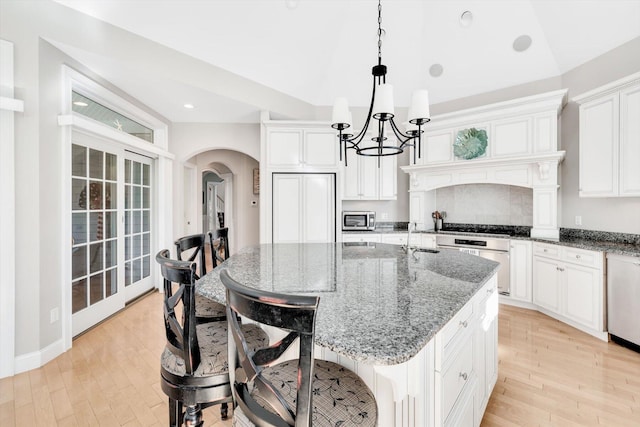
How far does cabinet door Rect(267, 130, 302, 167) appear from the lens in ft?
14.0

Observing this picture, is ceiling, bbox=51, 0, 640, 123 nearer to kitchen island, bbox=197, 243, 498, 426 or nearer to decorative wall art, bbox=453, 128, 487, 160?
decorative wall art, bbox=453, 128, 487, 160

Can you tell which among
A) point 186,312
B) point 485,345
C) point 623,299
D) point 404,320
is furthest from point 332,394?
point 623,299

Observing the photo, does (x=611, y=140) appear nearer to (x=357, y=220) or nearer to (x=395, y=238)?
(x=395, y=238)

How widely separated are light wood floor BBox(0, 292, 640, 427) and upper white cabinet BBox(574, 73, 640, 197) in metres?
1.60

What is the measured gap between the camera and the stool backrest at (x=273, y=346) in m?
0.68

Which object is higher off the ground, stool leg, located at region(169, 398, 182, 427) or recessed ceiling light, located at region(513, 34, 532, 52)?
recessed ceiling light, located at region(513, 34, 532, 52)

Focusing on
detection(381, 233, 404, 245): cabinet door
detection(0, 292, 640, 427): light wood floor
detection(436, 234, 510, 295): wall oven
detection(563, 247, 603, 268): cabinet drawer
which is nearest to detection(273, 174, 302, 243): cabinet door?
detection(381, 233, 404, 245): cabinet door

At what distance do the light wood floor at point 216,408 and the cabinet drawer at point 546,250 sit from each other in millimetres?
850

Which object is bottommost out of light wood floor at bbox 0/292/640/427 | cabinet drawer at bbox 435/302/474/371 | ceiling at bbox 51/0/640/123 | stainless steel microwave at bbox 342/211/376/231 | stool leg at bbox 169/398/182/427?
light wood floor at bbox 0/292/640/427

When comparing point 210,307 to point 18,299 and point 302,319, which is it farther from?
point 18,299

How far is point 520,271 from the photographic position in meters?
3.65

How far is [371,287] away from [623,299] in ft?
9.52

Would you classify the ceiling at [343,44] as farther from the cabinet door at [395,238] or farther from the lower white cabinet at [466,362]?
the lower white cabinet at [466,362]

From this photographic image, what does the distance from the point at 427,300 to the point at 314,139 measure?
352 centimetres
